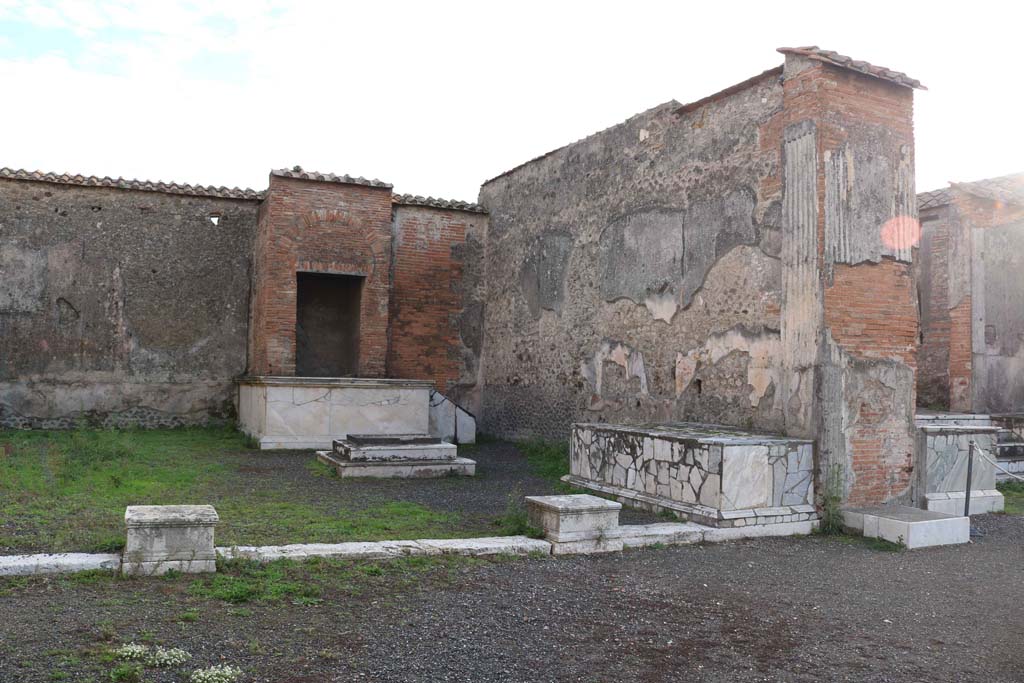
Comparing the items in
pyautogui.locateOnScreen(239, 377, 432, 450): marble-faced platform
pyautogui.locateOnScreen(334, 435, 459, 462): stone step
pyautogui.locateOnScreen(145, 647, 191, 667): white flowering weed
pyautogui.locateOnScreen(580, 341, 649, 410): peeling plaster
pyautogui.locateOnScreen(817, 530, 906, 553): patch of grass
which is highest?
pyautogui.locateOnScreen(580, 341, 649, 410): peeling plaster

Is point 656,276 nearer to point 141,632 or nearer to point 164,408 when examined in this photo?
point 141,632

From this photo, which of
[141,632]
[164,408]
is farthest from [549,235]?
[141,632]

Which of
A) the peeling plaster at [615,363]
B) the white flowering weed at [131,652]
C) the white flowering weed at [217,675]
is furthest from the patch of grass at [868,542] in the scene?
the white flowering weed at [131,652]

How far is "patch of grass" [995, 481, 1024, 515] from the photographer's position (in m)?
6.83

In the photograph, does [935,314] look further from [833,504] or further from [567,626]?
[567,626]

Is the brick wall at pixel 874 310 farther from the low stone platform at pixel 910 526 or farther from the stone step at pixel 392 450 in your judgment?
the stone step at pixel 392 450

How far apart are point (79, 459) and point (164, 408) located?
3.31 m

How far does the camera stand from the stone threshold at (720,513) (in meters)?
5.39

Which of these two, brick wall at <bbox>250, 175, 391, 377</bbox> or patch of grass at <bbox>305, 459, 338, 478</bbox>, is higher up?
brick wall at <bbox>250, 175, 391, 377</bbox>

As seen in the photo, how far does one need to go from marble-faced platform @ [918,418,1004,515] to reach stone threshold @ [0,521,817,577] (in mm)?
1226

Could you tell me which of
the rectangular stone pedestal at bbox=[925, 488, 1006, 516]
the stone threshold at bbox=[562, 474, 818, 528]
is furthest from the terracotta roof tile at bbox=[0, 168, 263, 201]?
the rectangular stone pedestal at bbox=[925, 488, 1006, 516]

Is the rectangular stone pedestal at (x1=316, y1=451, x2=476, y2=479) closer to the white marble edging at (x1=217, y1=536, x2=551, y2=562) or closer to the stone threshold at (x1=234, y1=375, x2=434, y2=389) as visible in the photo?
the stone threshold at (x1=234, y1=375, x2=434, y2=389)

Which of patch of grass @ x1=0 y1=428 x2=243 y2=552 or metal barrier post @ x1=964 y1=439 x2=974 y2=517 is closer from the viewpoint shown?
patch of grass @ x1=0 y1=428 x2=243 y2=552

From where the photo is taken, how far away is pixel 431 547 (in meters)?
4.53
